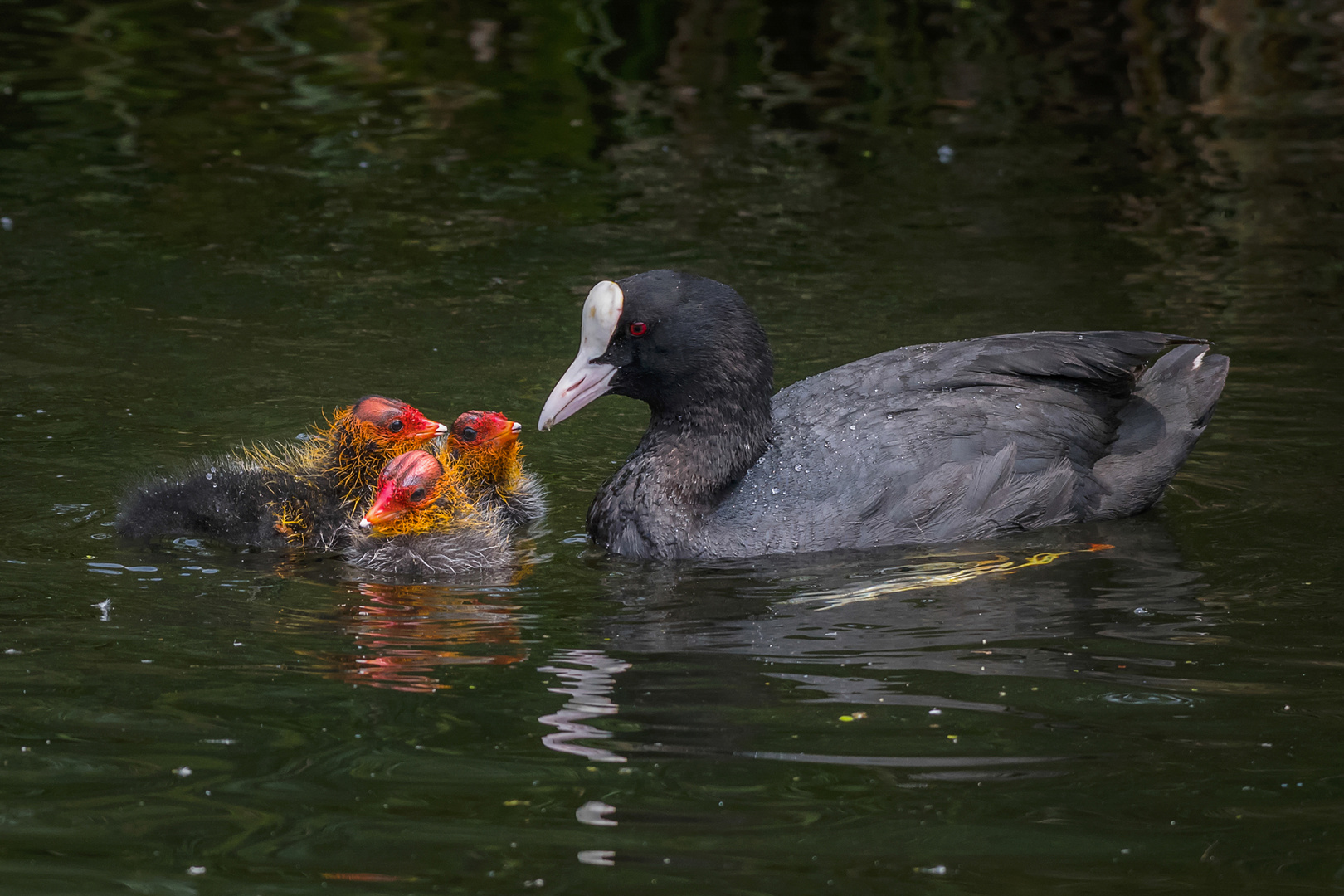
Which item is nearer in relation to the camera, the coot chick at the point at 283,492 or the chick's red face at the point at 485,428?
the coot chick at the point at 283,492

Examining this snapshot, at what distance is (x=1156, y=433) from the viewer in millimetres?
6867

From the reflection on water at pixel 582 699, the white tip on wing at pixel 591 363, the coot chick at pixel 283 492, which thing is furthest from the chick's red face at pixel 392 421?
the reflection on water at pixel 582 699

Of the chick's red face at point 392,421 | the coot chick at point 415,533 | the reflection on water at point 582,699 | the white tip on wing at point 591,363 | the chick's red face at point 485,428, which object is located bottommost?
the reflection on water at point 582,699

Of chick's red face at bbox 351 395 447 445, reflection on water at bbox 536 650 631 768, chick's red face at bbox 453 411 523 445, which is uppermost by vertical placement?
chick's red face at bbox 351 395 447 445

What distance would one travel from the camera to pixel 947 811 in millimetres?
3990

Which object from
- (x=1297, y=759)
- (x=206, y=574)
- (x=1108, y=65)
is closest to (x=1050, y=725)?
(x=1297, y=759)

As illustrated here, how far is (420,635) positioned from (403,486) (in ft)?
2.87

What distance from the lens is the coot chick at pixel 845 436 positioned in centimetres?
631

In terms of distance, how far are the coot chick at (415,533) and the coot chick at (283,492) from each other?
209 mm

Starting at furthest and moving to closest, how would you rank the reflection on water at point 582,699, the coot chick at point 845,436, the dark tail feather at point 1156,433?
the dark tail feather at point 1156,433, the coot chick at point 845,436, the reflection on water at point 582,699

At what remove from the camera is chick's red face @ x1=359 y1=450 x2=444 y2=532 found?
6.20m

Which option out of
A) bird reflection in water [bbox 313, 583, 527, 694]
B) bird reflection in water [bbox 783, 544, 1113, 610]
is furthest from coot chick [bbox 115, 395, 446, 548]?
bird reflection in water [bbox 783, 544, 1113, 610]

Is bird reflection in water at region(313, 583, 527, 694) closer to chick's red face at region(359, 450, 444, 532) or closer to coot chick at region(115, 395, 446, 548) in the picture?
chick's red face at region(359, 450, 444, 532)

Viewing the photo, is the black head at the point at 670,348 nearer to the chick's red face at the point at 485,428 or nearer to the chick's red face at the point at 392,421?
the chick's red face at the point at 485,428
